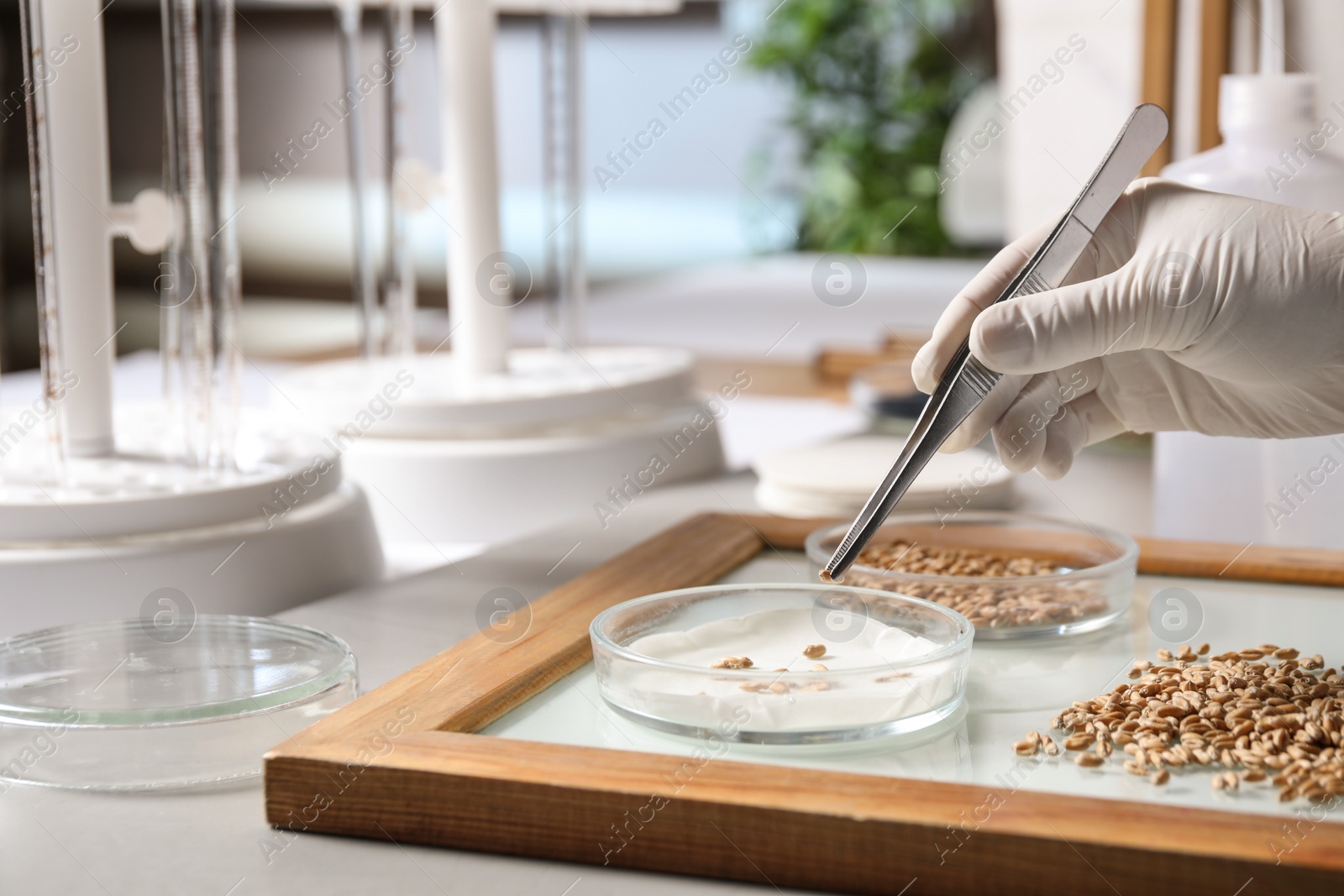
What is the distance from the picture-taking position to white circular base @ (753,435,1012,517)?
88 cm

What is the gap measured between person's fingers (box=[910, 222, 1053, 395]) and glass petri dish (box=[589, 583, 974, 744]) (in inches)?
4.9

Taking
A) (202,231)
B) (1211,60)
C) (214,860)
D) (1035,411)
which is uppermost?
(1211,60)

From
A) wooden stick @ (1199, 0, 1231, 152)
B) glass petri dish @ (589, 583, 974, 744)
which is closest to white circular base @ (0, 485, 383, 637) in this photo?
glass petri dish @ (589, 583, 974, 744)

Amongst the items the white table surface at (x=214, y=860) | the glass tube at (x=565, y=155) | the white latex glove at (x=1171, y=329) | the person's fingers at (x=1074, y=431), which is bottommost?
the white table surface at (x=214, y=860)

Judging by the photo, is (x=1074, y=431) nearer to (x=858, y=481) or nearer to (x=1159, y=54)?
(x=858, y=481)

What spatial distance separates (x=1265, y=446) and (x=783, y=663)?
17.2 inches

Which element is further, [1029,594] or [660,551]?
[660,551]

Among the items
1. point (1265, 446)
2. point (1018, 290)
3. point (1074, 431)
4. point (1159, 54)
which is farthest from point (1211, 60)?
point (1018, 290)

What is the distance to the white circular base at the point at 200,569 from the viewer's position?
63cm

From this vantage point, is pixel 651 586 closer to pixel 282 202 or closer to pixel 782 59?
pixel 782 59

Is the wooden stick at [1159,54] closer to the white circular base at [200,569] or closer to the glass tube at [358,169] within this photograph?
the glass tube at [358,169]

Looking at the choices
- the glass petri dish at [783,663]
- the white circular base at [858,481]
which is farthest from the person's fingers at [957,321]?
the white circular base at [858,481]

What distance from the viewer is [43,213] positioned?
0.70 metres

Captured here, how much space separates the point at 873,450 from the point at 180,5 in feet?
1.83
